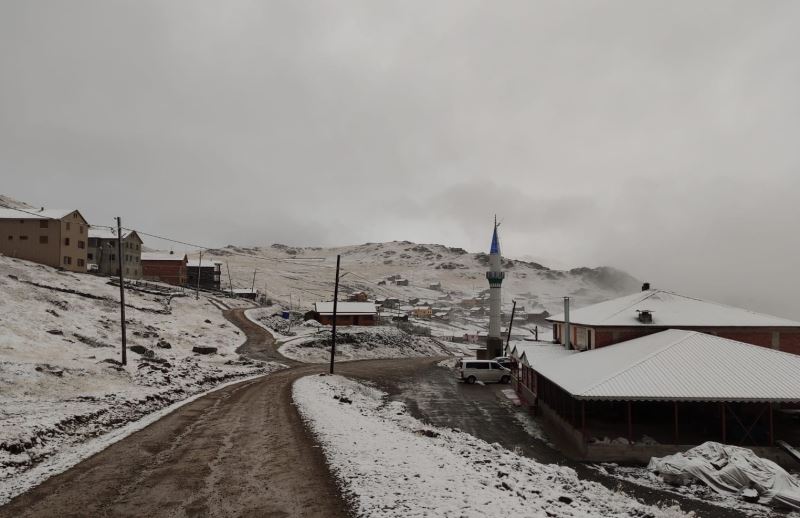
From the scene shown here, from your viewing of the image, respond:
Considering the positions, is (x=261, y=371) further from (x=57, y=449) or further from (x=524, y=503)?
(x=524, y=503)

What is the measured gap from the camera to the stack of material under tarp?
18.3m

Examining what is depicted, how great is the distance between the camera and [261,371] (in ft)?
149

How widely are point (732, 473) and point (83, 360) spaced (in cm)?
3838

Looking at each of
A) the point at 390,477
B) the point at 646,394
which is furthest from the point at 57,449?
the point at 646,394

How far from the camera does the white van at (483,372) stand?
48.6 meters

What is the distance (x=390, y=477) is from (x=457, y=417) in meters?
19.0

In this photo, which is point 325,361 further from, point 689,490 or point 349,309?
point 689,490

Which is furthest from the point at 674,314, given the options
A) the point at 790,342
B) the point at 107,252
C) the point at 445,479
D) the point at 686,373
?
the point at 107,252

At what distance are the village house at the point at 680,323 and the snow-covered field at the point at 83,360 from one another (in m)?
29.3

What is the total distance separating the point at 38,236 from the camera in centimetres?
6719

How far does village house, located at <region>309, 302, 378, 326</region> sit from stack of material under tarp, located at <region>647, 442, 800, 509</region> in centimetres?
7030

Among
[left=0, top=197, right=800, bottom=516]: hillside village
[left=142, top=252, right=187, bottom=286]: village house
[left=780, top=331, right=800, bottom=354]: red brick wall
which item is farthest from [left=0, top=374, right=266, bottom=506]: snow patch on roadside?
[left=142, top=252, right=187, bottom=286]: village house

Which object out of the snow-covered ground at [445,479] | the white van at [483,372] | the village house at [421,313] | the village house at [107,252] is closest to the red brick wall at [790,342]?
the white van at [483,372]

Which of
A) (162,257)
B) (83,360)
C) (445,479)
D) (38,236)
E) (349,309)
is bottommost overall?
(349,309)
